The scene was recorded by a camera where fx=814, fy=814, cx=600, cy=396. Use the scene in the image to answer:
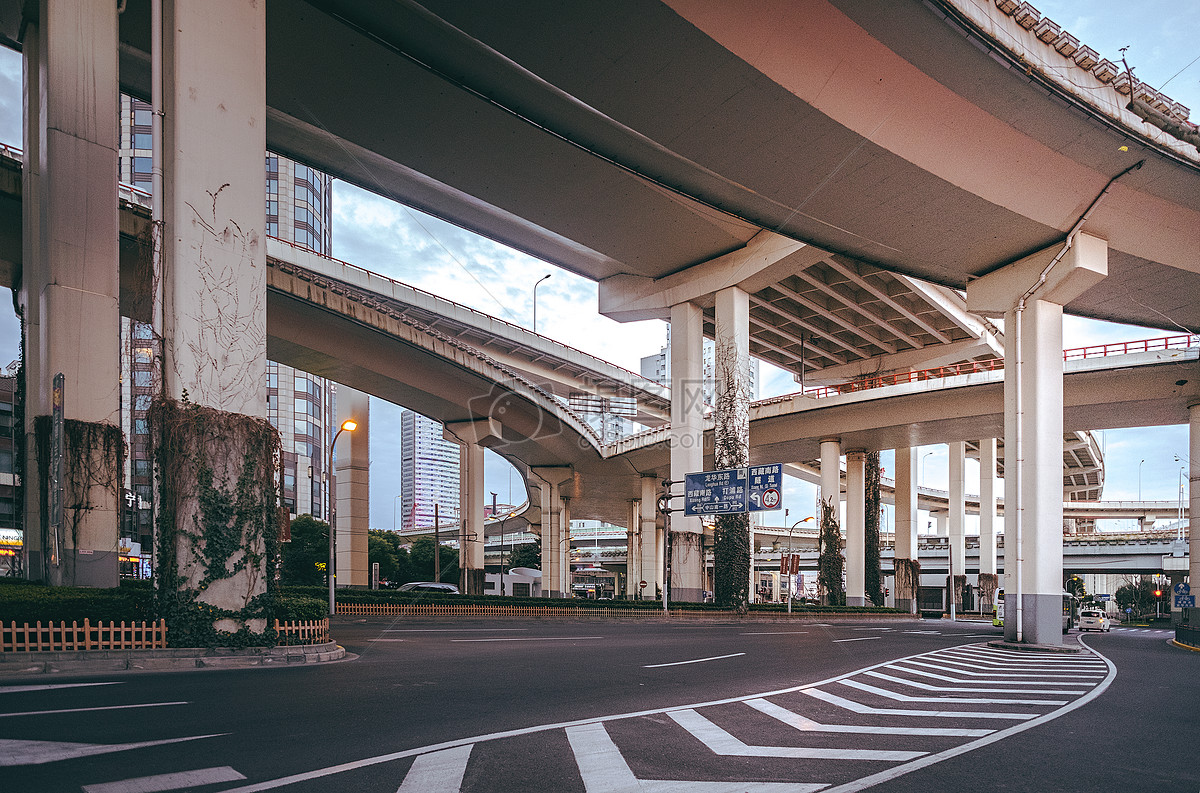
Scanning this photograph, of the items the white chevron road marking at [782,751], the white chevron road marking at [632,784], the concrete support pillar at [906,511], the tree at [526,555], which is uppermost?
the white chevron road marking at [632,784]

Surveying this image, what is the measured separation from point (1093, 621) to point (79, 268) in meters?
49.6

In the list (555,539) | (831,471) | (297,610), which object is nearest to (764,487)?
(831,471)

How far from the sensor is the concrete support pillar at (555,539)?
230 feet

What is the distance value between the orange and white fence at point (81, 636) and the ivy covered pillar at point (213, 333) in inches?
27.2

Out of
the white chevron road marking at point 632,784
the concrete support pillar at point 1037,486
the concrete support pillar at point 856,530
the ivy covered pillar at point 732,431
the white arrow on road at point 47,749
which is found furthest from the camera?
the concrete support pillar at point 856,530

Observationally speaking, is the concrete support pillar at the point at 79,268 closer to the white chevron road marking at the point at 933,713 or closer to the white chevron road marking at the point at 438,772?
the white chevron road marking at the point at 438,772

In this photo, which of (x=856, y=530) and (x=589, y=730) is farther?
(x=856, y=530)

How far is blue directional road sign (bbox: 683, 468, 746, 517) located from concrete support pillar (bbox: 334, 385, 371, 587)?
18.5 meters

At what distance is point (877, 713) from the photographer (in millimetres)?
10102

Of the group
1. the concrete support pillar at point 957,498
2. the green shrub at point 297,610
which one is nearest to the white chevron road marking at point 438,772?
the green shrub at point 297,610

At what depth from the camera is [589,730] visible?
8281mm

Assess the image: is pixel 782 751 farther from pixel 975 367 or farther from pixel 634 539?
pixel 634 539

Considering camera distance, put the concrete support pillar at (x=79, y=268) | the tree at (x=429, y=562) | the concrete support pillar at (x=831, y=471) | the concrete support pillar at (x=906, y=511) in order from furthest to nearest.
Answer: the tree at (x=429, y=562) < the concrete support pillar at (x=906, y=511) < the concrete support pillar at (x=831, y=471) < the concrete support pillar at (x=79, y=268)

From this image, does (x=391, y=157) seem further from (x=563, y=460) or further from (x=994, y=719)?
(x=563, y=460)
